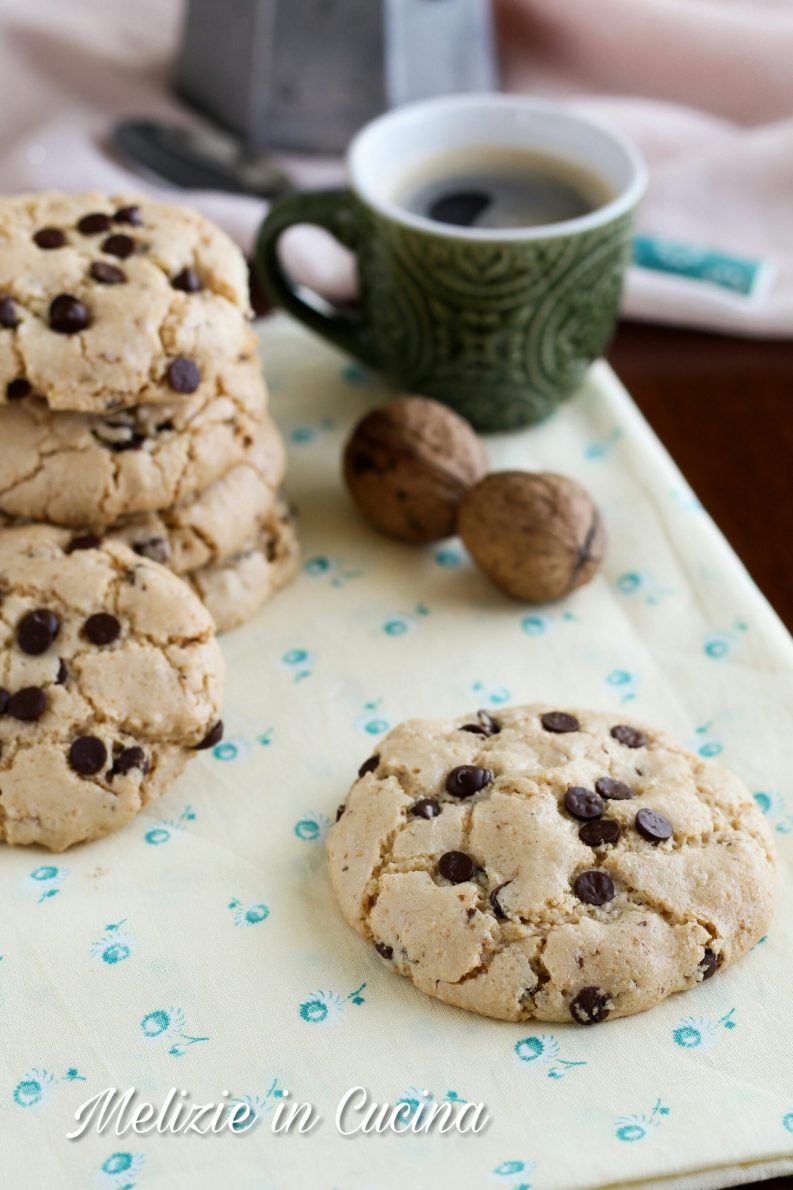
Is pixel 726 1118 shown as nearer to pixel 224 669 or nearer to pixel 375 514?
pixel 224 669

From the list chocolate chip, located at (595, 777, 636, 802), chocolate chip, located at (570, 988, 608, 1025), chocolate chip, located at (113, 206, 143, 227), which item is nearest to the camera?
chocolate chip, located at (570, 988, 608, 1025)

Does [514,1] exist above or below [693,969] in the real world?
above

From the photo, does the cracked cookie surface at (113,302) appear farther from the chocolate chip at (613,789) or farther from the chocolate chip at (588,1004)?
the chocolate chip at (588,1004)

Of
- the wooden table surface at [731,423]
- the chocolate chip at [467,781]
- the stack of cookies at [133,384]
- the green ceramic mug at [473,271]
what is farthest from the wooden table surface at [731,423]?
the stack of cookies at [133,384]

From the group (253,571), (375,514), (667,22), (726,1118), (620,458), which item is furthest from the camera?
(667,22)

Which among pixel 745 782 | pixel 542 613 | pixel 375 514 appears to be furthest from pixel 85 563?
pixel 745 782

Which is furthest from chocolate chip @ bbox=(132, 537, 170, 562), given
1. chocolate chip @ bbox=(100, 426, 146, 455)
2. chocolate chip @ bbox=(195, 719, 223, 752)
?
chocolate chip @ bbox=(195, 719, 223, 752)

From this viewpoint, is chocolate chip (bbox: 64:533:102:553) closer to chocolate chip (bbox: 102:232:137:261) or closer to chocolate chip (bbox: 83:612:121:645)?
chocolate chip (bbox: 83:612:121:645)
